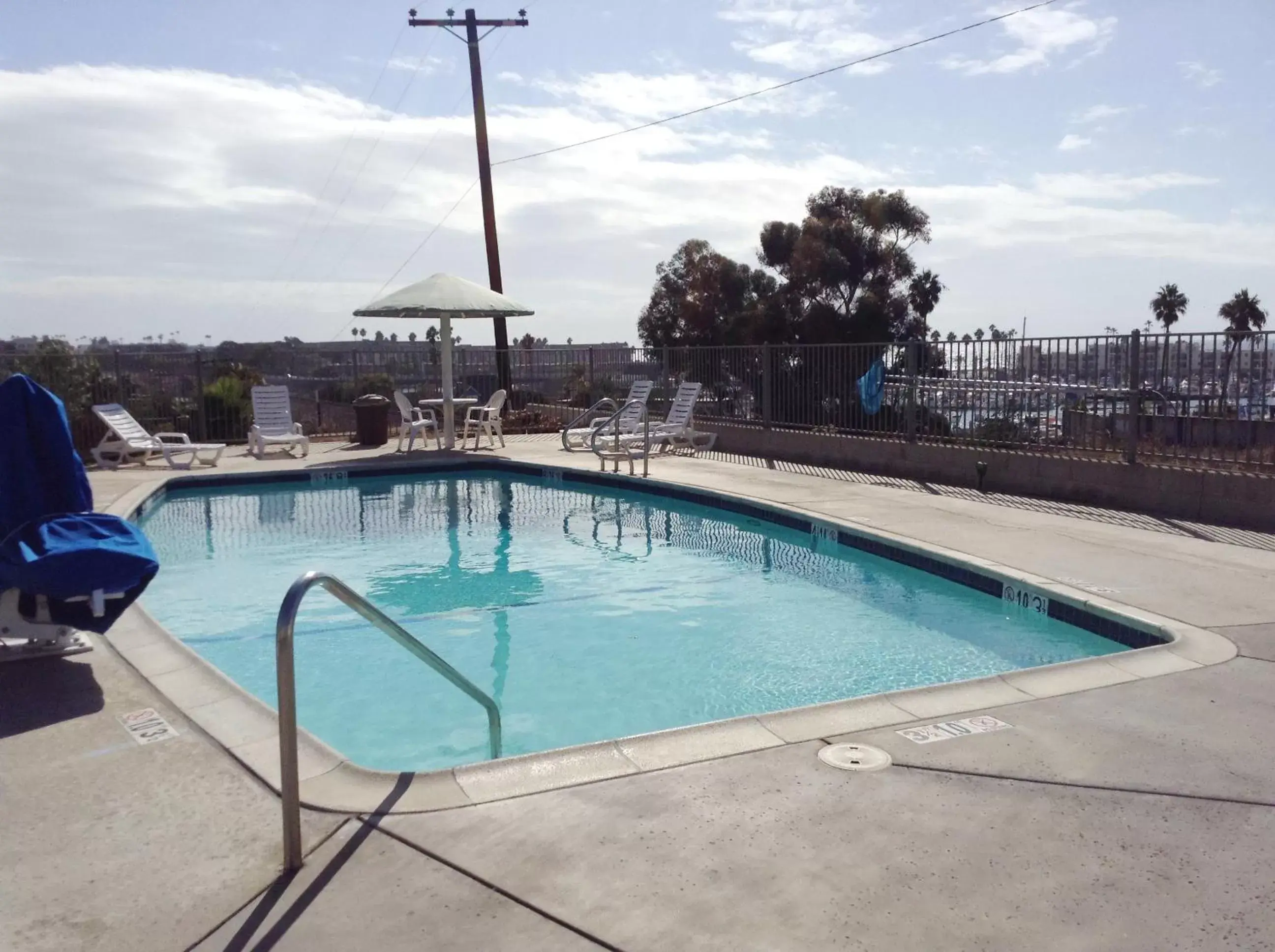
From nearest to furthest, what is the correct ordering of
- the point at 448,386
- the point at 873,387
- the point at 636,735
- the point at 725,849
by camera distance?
the point at 725,849
the point at 636,735
the point at 873,387
the point at 448,386

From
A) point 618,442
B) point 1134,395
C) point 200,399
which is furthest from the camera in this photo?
point 200,399

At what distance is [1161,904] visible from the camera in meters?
2.72

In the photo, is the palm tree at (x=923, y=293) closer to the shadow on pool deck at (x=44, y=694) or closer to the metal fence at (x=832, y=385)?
the metal fence at (x=832, y=385)

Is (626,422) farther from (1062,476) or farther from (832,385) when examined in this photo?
(1062,476)

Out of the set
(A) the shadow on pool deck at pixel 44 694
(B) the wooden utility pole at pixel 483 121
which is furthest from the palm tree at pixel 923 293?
(A) the shadow on pool deck at pixel 44 694

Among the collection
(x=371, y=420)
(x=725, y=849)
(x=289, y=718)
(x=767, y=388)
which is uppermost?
(x=767, y=388)

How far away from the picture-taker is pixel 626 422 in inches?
593

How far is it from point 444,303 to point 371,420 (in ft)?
9.93

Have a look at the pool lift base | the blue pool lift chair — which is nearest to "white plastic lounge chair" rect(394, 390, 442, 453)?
the pool lift base

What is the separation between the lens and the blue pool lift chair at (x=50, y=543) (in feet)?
14.9

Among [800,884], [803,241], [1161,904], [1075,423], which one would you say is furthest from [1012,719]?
[803,241]

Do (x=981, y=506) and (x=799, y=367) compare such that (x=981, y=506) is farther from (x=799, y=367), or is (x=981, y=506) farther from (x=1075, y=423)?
(x=799, y=367)

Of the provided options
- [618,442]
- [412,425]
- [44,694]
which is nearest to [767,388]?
[618,442]

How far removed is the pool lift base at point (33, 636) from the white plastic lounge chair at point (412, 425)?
10.3 meters
